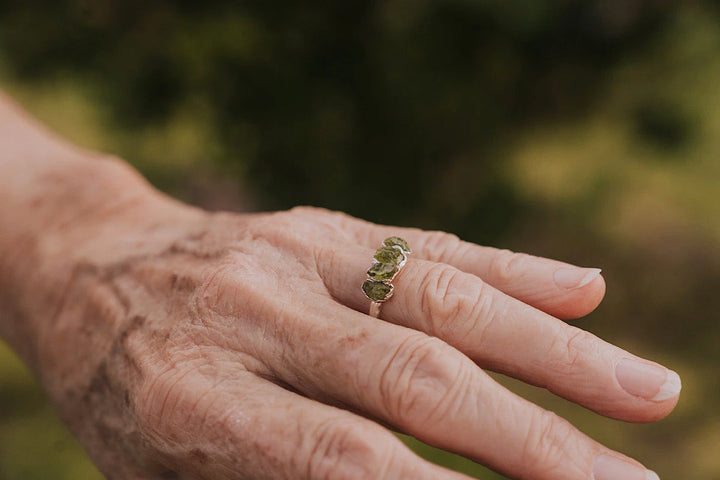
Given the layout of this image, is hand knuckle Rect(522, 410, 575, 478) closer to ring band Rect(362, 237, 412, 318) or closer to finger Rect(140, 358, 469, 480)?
finger Rect(140, 358, 469, 480)

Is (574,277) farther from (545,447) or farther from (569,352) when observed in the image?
(545,447)

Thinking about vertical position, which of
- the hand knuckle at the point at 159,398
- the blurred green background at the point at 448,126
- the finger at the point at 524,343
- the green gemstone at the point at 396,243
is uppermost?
the blurred green background at the point at 448,126

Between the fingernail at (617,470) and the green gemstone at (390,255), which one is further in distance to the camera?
the green gemstone at (390,255)

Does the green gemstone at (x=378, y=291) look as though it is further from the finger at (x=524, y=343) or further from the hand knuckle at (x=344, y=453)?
the hand knuckle at (x=344, y=453)

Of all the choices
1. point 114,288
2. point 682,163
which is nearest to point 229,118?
point 114,288

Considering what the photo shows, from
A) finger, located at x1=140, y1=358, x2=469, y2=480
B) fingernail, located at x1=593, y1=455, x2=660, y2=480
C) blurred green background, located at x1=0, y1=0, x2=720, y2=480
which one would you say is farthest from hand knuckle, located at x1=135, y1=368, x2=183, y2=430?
blurred green background, located at x1=0, y1=0, x2=720, y2=480

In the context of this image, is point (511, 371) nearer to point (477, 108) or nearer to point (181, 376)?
point (181, 376)

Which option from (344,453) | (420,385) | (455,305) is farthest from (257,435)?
(455,305)

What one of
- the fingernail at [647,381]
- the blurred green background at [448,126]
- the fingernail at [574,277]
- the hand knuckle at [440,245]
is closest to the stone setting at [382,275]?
the hand knuckle at [440,245]
